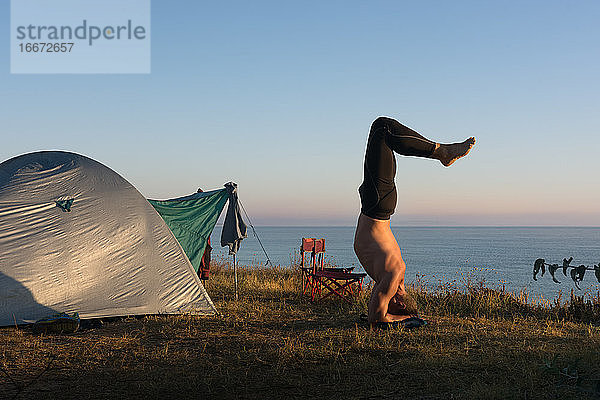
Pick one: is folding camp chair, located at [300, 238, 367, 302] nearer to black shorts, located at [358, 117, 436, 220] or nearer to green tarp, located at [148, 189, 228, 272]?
green tarp, located at [148, 189, 228, 272]

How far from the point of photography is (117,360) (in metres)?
6.42

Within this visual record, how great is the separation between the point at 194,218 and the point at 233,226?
1032 millimetres

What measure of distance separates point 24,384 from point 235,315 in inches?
172

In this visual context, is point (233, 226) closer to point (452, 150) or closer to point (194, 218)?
point (194, 218)

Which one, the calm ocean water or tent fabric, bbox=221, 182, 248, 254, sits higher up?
tent fabric, bbox=221, 182, 248, 254

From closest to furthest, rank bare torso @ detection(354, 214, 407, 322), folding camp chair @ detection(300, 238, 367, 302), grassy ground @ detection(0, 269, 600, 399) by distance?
1. grassy ground @ detection(0, 269, 600, 399)
2. bare torso @ detection(354, 214, 407, 322)
3. folding camp chair @ detection(300, 238, 367, 302)

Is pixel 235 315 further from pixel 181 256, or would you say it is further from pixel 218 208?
pixel 218 208

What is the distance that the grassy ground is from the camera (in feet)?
17.5

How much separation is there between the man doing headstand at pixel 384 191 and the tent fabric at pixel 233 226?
499cm

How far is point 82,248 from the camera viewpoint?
29.6 ft

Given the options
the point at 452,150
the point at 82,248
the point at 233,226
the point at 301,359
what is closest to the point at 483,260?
the point at 233,226

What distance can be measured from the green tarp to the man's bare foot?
6.34 m

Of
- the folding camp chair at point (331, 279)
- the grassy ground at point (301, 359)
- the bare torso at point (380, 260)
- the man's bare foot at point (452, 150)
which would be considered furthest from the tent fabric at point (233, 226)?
the man's bare foot at point (452, 150)

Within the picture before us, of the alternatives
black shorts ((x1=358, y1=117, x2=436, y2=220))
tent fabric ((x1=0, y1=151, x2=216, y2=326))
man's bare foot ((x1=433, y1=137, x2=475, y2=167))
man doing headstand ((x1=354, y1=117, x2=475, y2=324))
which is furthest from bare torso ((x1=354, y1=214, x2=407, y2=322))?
tent fabric ((x1=0, y1=151, x2=216, y2=326))
